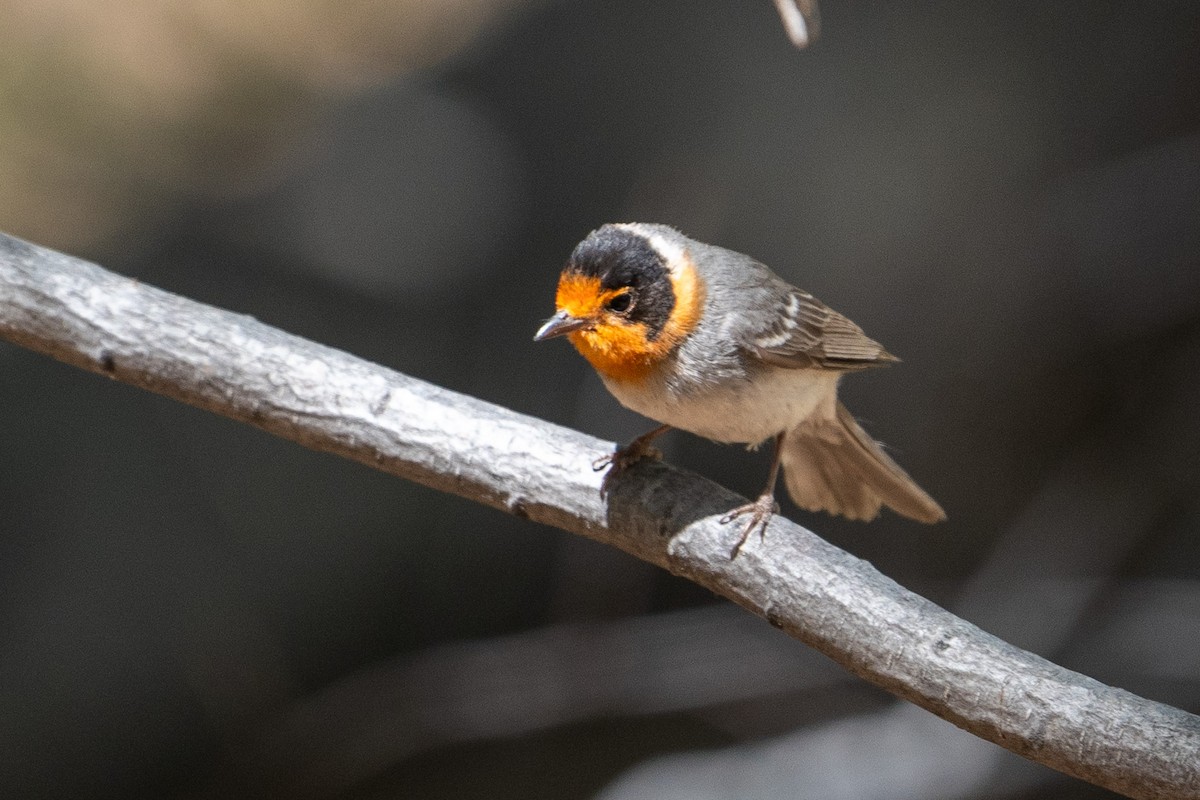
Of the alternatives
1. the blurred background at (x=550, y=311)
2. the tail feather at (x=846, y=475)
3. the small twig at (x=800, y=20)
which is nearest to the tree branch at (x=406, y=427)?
the tail feather at (x=846, y=475)

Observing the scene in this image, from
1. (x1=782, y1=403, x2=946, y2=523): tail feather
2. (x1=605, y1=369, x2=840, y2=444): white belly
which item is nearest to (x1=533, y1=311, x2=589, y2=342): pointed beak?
(x1=605, y1=369, x2=840, y2=444): white belly

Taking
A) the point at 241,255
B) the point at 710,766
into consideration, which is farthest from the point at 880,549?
the point at 241,255

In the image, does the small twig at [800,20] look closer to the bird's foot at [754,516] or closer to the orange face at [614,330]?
the orange face at [614,330]

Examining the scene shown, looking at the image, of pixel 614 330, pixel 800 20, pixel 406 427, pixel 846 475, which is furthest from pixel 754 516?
pixel 800 20

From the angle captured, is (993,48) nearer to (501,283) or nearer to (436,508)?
(501,283)

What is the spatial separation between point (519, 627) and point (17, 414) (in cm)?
267

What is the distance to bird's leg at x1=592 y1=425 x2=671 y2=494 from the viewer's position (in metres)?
3.05

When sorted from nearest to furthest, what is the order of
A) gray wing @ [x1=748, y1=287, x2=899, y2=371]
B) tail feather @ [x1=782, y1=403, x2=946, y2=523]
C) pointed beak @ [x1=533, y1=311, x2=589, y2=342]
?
pointed beak @ [x1=533, y1=311, x2=589, y2=342]
gray wing @ [x1=748, y1=287, x2=899, y2=371]
tail feather @ [x1=782, y1=403, x2=946, y2=523]

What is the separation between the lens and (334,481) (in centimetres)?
543

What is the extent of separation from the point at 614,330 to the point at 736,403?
0.48 metres

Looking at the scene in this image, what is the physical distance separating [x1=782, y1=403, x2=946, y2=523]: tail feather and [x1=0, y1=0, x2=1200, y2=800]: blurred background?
168cm

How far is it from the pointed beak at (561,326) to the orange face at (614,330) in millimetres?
13

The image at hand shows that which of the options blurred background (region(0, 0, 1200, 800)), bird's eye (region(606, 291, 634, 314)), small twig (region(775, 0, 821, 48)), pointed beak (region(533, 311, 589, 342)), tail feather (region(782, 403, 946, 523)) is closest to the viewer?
small twig (region(775, 0, 821, 48))

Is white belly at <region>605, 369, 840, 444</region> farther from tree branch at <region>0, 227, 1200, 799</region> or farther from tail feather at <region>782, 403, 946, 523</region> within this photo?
tail feather at <region>782, 403, 946, 523</region>
